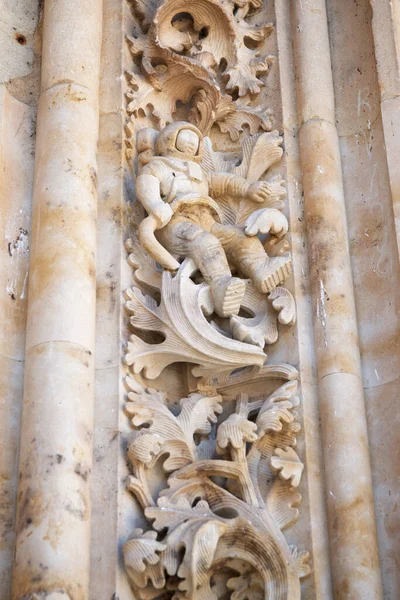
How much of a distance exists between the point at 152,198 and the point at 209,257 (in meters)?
0.30

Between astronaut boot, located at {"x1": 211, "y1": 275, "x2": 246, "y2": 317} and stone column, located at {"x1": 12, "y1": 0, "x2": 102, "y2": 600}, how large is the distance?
0.45 metres

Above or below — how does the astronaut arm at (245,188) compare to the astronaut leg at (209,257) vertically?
above

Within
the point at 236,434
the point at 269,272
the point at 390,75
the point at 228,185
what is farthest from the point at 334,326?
the point at 390,75

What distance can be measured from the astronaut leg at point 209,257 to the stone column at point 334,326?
329 mm

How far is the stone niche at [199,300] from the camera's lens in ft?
12.5

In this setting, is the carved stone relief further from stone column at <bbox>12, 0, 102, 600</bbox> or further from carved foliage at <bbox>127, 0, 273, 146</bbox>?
stone column at <bbox>12, 0, 102, 600</bbox>

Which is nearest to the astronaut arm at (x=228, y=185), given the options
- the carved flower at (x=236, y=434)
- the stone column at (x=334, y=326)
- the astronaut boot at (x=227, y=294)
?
the stone column at (x=334, y=326)

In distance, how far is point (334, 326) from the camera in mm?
4297

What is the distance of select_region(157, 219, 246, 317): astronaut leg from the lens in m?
4.25

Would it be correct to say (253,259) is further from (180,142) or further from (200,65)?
(200,65)

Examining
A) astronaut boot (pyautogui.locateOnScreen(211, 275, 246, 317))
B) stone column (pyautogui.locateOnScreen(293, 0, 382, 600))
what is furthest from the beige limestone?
stone column (pyautogui.locateOnScreen(293, 0, 382, 600))

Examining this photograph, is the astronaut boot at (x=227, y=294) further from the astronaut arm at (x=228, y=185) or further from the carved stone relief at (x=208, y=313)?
the astronaut arm at (x=228, y=185)

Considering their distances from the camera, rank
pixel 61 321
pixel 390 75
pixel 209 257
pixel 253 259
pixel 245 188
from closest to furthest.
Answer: pixel 61 321 < pixel 209 257 < pixel 253 259 < pixel 245 188 < pixel 390 75

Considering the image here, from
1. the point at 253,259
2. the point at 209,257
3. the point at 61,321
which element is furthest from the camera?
the point at 253,259
